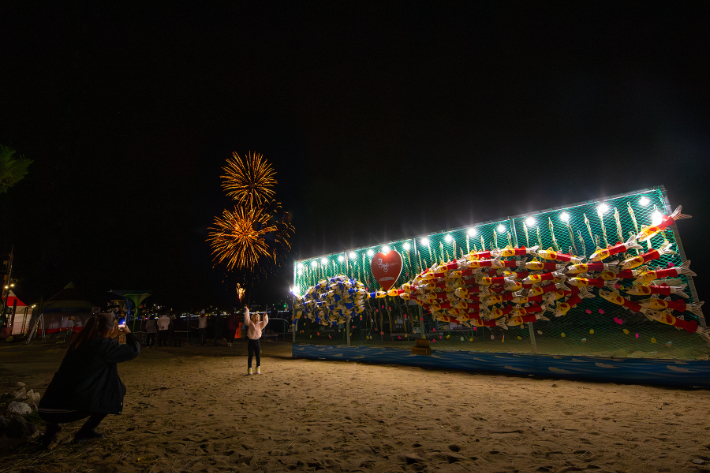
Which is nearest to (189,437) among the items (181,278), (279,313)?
(279,313)

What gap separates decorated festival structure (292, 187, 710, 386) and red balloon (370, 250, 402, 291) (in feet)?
0.09

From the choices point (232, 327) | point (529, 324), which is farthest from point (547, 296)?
point (232, 327)

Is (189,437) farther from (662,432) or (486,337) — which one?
(486,337)

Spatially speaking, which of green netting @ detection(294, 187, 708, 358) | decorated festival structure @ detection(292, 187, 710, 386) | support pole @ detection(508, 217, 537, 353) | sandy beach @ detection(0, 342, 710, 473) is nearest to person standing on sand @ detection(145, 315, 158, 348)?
sandy beach @ detection(0, 342, 710, 473)

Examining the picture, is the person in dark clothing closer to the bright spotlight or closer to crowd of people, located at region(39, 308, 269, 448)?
crowd of people, located at region(39, 308, 269, 448)

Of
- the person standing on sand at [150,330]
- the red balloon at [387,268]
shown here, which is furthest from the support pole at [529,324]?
the person standing on sand at [150,330]

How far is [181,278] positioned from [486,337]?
31.9 metres

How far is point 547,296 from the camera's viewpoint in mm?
6328

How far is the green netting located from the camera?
19.2 feet

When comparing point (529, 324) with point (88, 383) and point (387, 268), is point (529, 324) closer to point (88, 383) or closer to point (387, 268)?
point (387, 268)

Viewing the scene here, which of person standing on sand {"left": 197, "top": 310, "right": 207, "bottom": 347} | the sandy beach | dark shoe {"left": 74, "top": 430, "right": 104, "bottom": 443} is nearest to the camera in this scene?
the sandy beach

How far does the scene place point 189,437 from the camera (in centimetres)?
374

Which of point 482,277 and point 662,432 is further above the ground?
point 482,277

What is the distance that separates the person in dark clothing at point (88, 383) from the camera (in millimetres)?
3305
